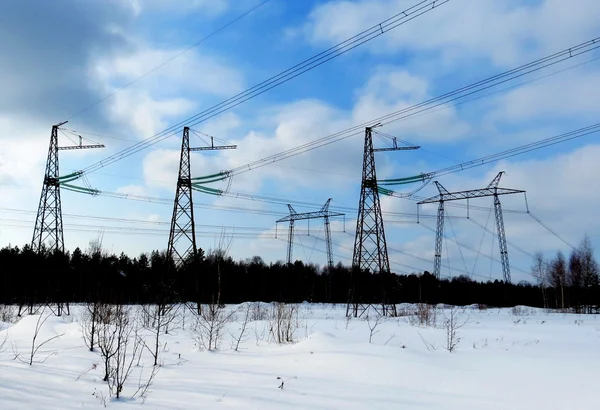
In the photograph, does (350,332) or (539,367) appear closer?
(539,367)

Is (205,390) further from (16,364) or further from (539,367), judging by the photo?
(539,367)

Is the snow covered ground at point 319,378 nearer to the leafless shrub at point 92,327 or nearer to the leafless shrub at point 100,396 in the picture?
the leafless shrub at point 100,396

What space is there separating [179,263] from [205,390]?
17.1m

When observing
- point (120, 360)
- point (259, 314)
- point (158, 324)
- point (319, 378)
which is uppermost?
point (158, 324)

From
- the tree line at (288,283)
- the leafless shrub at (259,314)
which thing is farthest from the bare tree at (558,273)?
the leafless shrub at (259,314)

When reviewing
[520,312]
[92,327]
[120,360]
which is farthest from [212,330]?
[520,312]

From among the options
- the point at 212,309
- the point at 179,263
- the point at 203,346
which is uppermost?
the point at 179,263

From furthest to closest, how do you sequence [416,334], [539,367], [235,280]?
[235,280] → [416,334] → [539,367]

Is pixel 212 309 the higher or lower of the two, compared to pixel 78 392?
higher

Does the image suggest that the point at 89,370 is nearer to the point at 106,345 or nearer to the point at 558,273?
the point at 106,345

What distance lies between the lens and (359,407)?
5.65 metres

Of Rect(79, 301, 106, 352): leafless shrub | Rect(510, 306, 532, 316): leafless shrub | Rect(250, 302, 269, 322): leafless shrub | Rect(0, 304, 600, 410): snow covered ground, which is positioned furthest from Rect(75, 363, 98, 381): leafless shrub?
Rect(510, 306, 532, 316): leafless shrub

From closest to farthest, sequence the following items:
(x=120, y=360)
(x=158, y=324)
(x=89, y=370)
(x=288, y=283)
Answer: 1. (x=89, y=370)
2. (x=120, y=360)
3. (x=158, y=324)
4. (x=288, y=283)

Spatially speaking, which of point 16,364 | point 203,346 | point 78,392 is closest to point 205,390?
point 78,392
